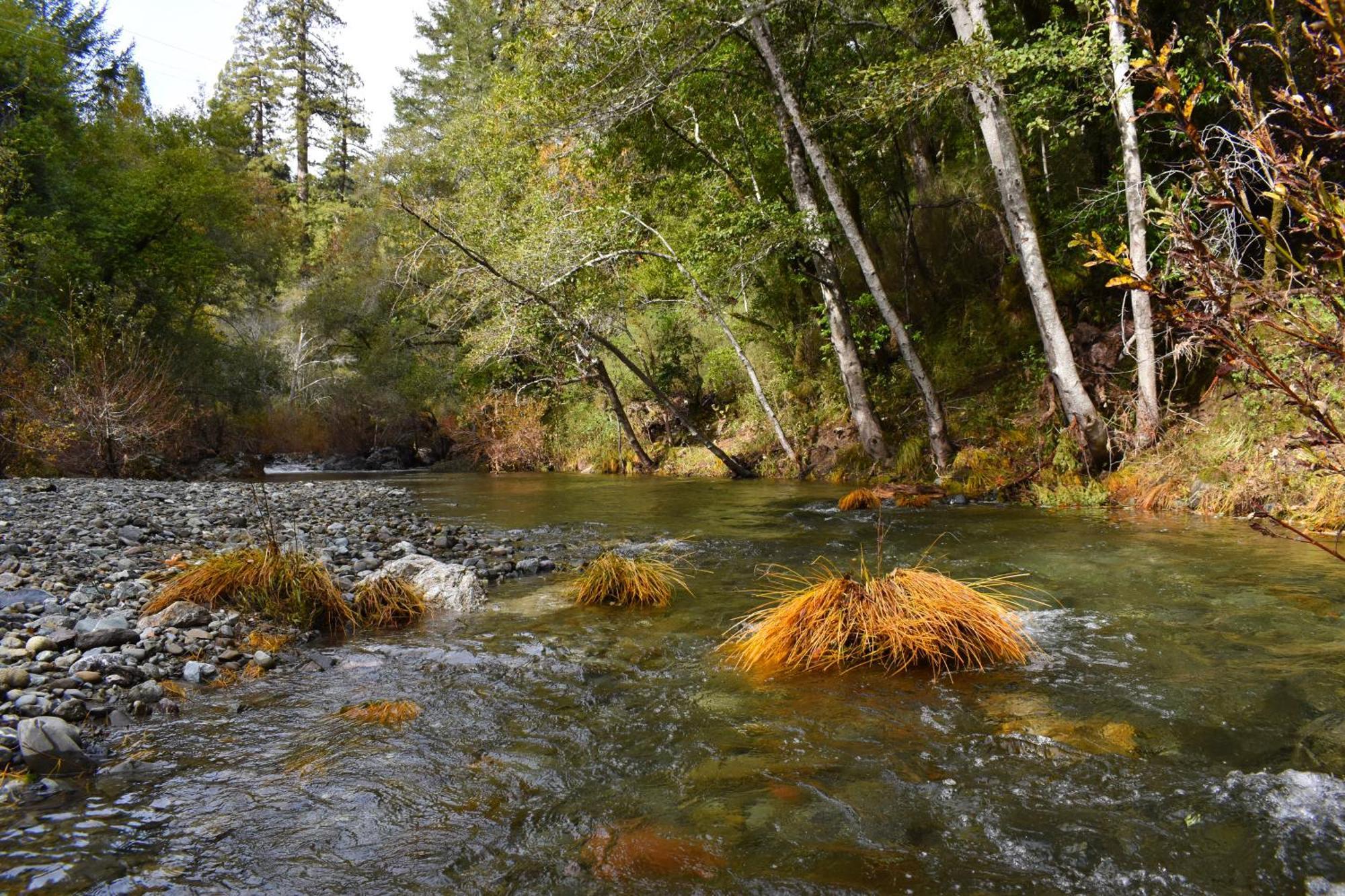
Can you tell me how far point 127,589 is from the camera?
552 centimetres

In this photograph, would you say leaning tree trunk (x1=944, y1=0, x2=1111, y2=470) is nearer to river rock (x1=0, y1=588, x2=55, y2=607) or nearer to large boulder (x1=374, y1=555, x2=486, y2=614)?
large boulder (x1=374, y1=555, x2=486, y2=614)

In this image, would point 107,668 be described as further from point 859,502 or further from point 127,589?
point 859,502

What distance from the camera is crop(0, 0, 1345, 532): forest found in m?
8.64

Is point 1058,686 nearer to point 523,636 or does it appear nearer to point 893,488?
point 523,636

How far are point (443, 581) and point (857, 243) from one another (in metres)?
8.96

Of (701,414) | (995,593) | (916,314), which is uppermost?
(916,314)

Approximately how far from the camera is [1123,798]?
110 inches

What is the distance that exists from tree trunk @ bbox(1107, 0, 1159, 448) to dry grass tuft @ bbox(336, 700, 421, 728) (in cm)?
936

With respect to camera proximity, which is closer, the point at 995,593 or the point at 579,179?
the point at 995,593

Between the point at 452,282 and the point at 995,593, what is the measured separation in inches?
411

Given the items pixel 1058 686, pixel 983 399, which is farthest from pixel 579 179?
pixel 1058 686

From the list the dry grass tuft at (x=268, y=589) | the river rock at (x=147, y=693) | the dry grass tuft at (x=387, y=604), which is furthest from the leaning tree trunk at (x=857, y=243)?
the river rock at (x=147, y=693)

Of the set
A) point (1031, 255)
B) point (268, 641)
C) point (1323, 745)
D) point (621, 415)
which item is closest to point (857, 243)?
point (1031, 255)

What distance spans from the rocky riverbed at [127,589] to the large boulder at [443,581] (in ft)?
0.59
